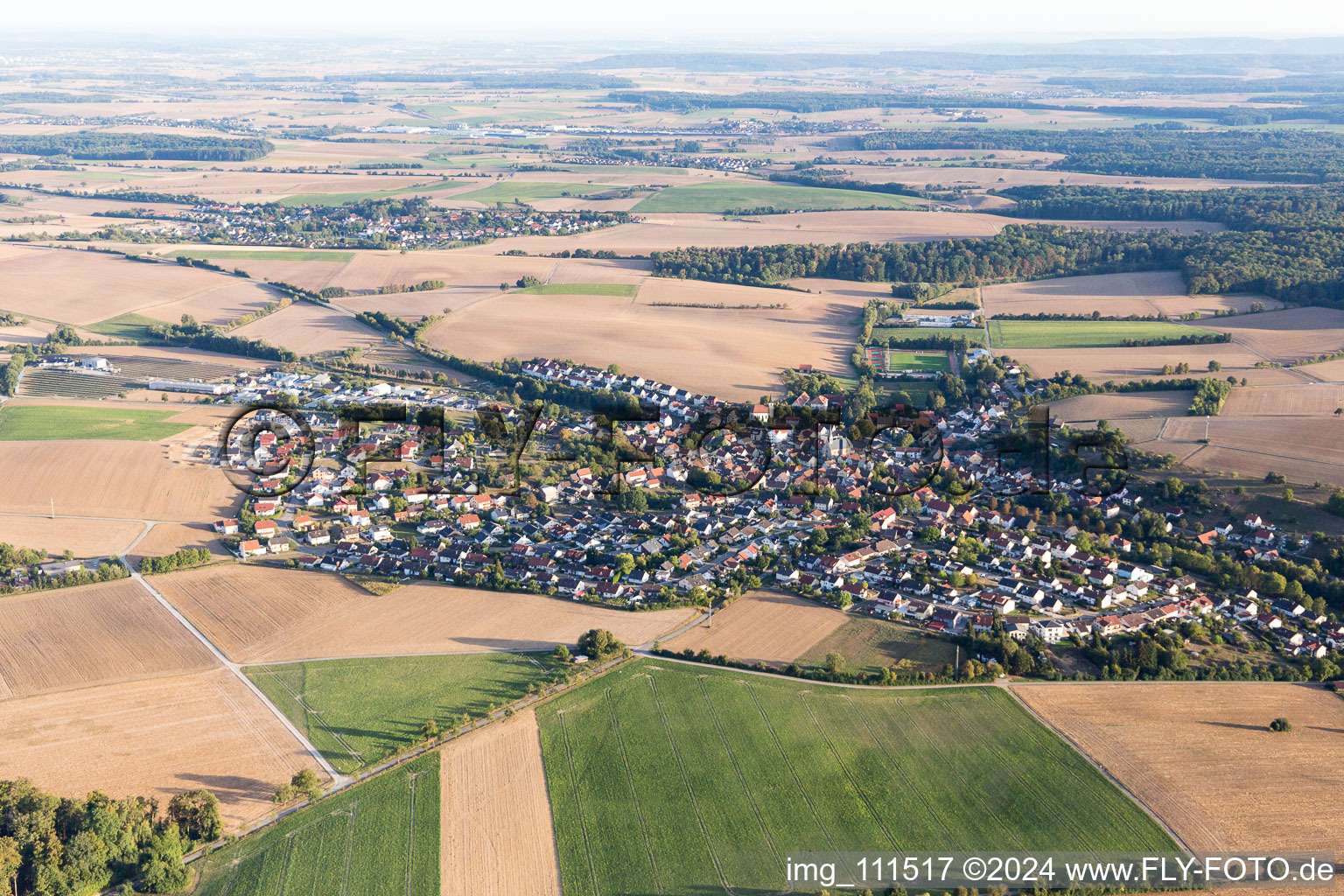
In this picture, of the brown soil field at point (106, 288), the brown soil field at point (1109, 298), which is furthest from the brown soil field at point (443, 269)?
the brown soil field at point (1109, 298)

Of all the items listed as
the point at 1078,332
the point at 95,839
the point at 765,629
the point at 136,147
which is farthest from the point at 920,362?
the point at 136,147

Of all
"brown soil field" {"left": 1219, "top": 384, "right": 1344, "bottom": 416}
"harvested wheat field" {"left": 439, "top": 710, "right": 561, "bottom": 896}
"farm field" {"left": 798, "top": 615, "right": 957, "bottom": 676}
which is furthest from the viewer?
"brown soil field" {"left": 1219, "top": 384, "right": 1344, "bottom": 416}

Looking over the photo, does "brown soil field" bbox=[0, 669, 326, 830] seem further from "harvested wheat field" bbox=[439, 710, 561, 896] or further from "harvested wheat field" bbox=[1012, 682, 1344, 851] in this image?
"harvested wheat field" bbox=[1012, 682, 1344, 851]

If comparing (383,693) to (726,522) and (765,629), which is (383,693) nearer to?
(765,629)

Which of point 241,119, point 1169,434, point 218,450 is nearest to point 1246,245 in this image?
point 1169,434

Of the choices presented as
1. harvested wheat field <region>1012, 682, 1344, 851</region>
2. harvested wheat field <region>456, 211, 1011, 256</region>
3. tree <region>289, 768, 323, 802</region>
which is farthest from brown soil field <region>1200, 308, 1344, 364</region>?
tree <region>289, 768, 323, 802</region>

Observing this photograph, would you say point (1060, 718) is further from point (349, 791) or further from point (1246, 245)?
point (1246, 245)

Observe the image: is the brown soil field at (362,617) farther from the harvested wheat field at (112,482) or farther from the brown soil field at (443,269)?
the brown soil field at (443,269)
